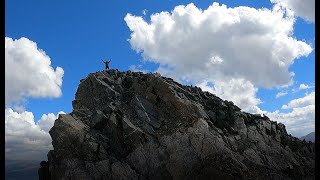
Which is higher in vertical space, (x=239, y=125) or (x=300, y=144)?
(x=239, y=125)

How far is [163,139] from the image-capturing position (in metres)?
74.8

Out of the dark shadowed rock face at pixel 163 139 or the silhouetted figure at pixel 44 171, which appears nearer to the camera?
the dark shadowed rock face at pixel 163 139

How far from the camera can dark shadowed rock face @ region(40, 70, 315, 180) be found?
230 ft

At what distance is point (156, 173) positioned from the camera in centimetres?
7175

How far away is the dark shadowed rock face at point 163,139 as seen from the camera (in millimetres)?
70000

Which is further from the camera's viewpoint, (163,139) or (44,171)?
(44,171)

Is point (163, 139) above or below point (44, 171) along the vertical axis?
above

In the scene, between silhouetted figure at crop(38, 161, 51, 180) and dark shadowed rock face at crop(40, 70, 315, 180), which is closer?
dark shadowed rock face at crop(40, 70, 315, 180)
